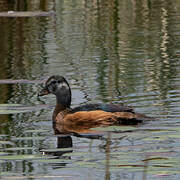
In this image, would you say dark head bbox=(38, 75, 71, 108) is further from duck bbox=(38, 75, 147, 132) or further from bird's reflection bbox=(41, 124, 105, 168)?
bird's reflection bbox=(41, 124, 105, 168)

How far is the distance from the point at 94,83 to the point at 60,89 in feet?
5.34

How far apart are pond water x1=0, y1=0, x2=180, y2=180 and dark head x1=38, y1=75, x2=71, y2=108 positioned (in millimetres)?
329

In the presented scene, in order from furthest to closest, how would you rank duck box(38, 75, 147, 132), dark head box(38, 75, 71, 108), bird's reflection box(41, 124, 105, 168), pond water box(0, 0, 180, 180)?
dark head box(38, 75, 71, 108), duck box(38, 75, 147, 132), bird's reflection box(41, 124, 105, 168), pond water box(0, 0, 180, 180)

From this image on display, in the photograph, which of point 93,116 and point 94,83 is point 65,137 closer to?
point 93,116

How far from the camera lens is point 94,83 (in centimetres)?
1145

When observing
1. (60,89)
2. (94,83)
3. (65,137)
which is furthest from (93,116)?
(94,83)

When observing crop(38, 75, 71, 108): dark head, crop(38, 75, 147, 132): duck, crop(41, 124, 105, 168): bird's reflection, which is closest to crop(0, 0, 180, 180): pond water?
crop(41, 124, 105, 168): bird's reflection

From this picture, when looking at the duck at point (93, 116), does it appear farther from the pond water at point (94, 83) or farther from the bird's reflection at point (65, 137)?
the pond water at point (94, 83)

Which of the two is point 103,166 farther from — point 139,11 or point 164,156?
point 139,11

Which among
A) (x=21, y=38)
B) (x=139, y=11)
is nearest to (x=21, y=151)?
(x=21, y=38)

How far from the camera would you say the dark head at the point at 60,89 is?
982cm

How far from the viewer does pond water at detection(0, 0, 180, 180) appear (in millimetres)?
6402

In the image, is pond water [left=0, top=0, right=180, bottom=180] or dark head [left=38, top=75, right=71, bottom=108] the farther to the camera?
dark head [left=38, top=75, right=71, bottom=108]

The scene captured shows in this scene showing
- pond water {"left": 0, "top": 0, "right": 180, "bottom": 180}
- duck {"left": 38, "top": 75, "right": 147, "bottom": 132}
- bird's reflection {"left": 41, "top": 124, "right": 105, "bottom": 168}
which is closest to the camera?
pond water {"left": 0, "top": 0, "right": 180, "bottom": 180}
